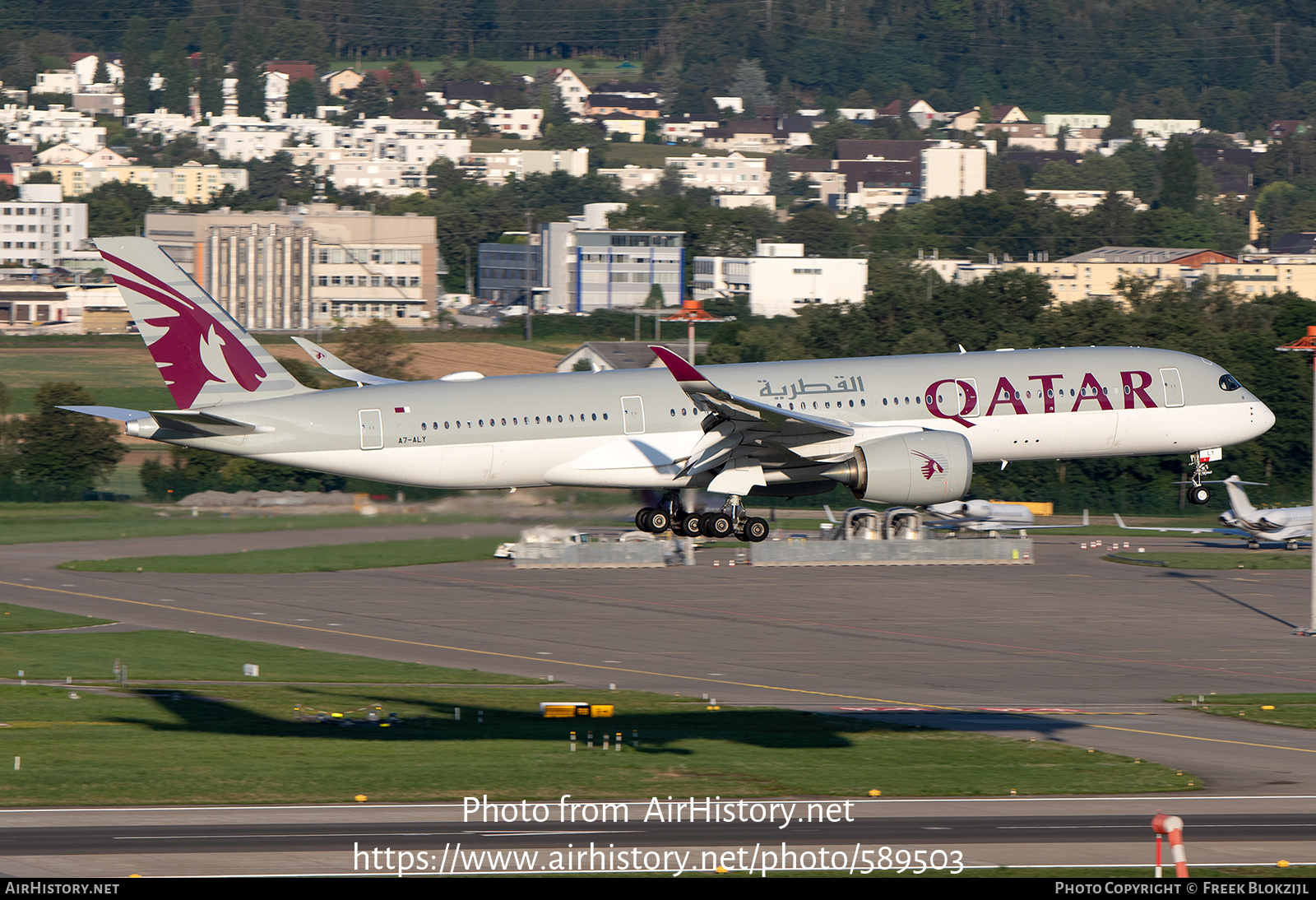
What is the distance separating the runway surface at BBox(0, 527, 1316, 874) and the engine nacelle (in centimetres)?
787

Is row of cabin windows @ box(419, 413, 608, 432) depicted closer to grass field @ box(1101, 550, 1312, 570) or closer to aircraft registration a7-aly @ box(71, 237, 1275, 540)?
aircraft registration a7-aly @ box(71, 237, 1275, 540)

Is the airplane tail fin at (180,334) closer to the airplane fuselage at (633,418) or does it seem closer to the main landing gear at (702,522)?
the airplane fuselage at (633,418)

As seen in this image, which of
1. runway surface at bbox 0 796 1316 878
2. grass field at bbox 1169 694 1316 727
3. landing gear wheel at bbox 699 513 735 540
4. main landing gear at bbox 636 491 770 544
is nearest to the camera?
runway surface at bbox 0 796 1316 878

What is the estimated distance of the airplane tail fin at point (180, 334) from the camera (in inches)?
2210

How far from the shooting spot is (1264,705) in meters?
60.7

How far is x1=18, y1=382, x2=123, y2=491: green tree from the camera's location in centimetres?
10838

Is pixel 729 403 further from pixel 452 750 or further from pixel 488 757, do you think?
pixel 452 750

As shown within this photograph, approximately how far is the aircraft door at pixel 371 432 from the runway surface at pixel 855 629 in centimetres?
1486

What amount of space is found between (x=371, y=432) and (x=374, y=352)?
7841 cm

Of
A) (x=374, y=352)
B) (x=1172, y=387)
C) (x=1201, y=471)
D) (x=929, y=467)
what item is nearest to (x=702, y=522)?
(x=929, y=467)

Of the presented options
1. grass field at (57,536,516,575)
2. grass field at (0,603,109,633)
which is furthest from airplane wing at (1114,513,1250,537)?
grass field at (0,603,109,633)

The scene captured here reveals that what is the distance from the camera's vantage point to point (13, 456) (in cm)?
10912

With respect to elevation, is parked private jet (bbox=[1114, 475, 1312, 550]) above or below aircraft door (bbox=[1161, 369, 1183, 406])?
below

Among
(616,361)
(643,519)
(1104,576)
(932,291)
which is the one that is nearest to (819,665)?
(643,519)
